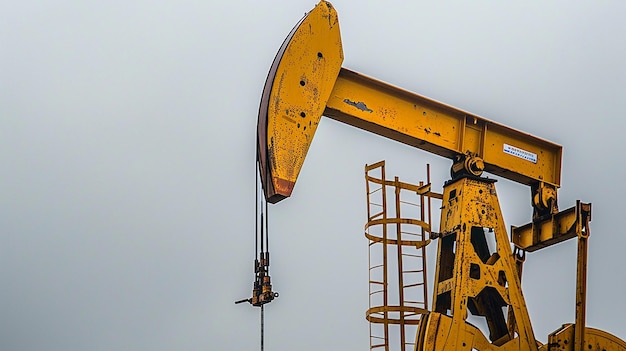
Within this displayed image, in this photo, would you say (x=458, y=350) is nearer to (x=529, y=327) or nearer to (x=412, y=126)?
(x=529, y=327)

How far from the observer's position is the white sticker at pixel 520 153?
11.0m

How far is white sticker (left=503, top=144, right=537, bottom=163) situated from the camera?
1098 cm

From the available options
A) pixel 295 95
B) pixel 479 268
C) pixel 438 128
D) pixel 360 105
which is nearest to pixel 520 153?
pixel 438 128

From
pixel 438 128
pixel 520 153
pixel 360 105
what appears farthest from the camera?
pixel 520 153

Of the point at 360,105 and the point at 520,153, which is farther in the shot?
the point at 520,153

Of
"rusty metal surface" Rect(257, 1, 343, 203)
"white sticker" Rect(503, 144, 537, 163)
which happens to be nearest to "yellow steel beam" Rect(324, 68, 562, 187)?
"white sticker" Rect(503, 144, 537, 163)

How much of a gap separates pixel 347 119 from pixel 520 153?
96.1 inches

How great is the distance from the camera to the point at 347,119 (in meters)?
9.90

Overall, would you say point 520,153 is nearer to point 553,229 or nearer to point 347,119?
point 553,229

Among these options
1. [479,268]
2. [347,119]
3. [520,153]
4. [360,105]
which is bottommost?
[479,268]

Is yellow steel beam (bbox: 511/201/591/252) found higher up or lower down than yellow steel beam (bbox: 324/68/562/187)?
lower down

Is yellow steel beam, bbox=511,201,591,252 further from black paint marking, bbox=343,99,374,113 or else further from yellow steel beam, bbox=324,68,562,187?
black paint marking, bbox=343,99,374,113

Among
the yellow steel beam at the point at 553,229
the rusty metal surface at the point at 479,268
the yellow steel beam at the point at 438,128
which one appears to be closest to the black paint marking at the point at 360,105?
the yellow steel beam at the point at 438,128

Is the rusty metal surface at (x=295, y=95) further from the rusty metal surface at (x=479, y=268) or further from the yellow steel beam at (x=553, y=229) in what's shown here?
the yellow steel beam at (x=553, y=229)
